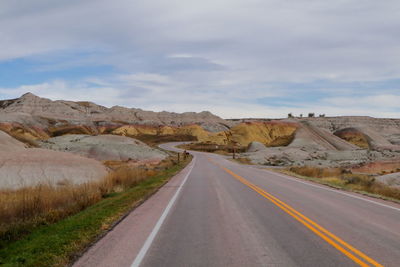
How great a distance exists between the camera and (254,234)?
802cm

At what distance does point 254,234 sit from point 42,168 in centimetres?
1984

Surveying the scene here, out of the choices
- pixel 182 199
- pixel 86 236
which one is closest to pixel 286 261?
pixel 86 236

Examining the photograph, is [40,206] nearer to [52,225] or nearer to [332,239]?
[52,225]

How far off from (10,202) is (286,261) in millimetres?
9419

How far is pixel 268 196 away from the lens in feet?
46.8

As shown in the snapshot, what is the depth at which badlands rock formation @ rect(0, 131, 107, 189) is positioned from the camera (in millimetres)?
22000

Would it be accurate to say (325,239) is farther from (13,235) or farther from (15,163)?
(15,163)

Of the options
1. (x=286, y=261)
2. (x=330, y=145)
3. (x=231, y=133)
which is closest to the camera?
(x=286, y=261)

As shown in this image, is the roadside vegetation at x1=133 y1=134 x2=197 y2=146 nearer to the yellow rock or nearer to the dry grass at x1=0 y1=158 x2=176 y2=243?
the yellow rock

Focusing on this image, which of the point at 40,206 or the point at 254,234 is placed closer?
the point at 254,234

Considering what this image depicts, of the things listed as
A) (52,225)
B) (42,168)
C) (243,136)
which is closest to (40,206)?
(52,225)

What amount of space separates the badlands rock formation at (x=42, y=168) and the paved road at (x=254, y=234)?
12.0 m

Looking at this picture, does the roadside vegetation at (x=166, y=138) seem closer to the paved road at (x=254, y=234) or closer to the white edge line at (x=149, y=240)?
the paved road at (x=254, y=234)

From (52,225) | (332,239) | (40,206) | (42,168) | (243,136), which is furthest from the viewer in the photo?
(243,136)
